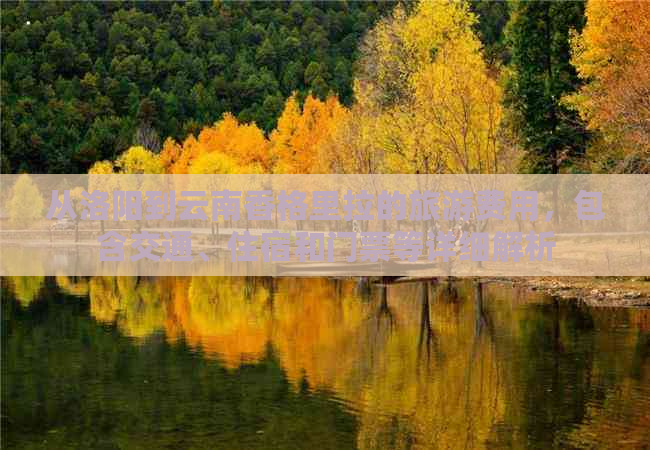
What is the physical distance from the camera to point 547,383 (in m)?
23.0

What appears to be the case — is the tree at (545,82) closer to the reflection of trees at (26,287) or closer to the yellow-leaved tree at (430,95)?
the yellow-leaved tree at (430,95)

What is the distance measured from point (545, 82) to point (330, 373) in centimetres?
4037

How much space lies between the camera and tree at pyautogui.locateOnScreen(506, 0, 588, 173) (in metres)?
60.4

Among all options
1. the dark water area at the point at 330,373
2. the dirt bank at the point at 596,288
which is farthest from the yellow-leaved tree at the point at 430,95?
the dark water area at the point at 330,373

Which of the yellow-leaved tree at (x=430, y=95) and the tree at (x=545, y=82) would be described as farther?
the tree at (x=545, y=82)

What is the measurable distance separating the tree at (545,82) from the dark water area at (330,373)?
828 inches

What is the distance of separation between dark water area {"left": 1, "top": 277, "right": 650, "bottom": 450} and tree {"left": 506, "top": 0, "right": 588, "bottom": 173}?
69.0 ft

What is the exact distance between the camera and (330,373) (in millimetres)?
24672

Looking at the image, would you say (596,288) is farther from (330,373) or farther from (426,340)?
(330,373)

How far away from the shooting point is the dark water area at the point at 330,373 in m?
18.6

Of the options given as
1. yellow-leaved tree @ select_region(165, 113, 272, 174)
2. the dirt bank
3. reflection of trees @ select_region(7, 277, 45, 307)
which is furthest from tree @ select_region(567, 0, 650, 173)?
yellow-leaved tree @ select_region(165, 113, 272, 174)

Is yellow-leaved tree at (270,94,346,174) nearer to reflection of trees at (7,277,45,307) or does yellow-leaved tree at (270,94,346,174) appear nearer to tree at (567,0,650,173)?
reflection of trees at (7,277,45,307)

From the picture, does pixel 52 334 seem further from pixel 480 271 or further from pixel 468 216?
pixel 468 216

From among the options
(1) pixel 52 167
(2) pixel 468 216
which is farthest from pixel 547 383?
(1) pixel 52 167
